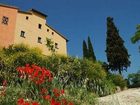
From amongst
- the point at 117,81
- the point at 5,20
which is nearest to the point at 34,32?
the point at 5,20

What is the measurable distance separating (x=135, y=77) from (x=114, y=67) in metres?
11.0

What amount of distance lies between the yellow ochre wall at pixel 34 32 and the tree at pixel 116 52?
733 cm

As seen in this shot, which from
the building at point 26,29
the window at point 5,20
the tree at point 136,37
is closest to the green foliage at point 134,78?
the tree at point 136,37

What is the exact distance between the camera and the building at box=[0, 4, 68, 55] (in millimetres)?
38000

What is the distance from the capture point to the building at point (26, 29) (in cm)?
3800

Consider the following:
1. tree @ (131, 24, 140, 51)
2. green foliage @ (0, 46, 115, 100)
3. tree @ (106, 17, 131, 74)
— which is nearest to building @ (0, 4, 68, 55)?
tree @ (106, 17, 131, 74)

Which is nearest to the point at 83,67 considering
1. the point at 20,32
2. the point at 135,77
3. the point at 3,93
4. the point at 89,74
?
the point at 89,74

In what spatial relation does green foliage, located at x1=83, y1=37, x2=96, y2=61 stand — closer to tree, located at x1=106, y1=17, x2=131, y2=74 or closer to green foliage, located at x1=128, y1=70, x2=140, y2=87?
tree, located at x1=106, y1=17, x2=131, y2=74

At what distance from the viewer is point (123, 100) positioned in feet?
47.9

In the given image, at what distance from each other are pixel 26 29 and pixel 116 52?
1307cm

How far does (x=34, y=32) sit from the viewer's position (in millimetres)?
42625

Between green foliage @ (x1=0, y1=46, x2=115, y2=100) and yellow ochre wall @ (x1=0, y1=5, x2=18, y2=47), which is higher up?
yellow ochre wall @ (x1=0, y1=5, x2=18, y2=47)

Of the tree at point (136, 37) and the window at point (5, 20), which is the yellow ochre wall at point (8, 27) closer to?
the window at point (5, 20)

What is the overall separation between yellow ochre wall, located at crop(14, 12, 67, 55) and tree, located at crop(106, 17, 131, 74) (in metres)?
7.33
